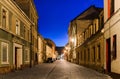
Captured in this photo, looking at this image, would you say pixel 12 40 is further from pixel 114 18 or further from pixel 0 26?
pixel 114 18

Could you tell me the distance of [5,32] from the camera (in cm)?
2330

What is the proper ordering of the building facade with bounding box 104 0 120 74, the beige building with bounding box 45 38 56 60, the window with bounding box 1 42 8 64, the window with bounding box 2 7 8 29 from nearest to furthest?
the building facade with bounding box 104 0 120 74
the window with bounding box 1 42 8 64
the window with bounding box 2 7 8 29
the beige building with bounding box 45 38 56 60

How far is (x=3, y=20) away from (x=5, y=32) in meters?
1.07

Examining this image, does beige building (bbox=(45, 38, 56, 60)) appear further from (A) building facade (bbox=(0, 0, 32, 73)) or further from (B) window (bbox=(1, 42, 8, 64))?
(B) window (bbox=(1, 42, 8, 64))

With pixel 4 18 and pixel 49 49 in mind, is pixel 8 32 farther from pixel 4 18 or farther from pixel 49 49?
pixel 49 49

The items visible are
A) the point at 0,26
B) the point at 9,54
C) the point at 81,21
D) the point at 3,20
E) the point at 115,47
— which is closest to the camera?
the point at 115,47

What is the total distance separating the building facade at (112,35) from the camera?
651 inches

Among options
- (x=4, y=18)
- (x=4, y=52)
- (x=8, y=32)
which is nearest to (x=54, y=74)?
(x=4, y=52)

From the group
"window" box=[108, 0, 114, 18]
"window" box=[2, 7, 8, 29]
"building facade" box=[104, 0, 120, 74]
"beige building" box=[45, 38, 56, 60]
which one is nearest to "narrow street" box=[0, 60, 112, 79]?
"building facade" box=[104, 0, 120, 74]

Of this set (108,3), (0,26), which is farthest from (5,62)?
(108,3)

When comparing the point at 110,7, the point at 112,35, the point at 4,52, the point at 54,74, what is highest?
the point at 110,7

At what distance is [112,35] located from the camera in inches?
719

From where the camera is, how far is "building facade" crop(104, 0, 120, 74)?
16.5 m

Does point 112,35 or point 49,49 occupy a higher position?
point 49,49
